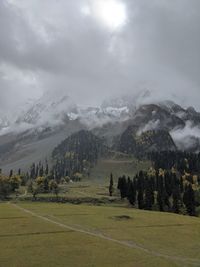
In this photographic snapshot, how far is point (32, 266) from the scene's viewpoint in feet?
193

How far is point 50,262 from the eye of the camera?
201ft

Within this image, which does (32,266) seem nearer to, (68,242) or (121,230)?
(68,242)

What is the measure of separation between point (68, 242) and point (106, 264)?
20.2m

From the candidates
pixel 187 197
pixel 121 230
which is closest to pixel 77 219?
pixel 121 230

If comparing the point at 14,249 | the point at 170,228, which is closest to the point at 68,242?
the point at 14,249

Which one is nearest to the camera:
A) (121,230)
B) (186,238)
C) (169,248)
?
(169,248)

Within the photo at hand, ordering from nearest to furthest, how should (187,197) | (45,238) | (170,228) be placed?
(45,238) → (170,228) → (187,197)

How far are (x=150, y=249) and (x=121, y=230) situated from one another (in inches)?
950

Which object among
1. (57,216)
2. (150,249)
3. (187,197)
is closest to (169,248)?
(150,249)

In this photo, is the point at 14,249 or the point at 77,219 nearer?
the point at 14,249

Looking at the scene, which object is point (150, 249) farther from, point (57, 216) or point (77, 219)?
point (57, 216)

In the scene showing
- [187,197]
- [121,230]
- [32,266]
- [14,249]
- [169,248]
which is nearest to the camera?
[32,266]

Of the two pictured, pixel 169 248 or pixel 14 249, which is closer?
pixel 14 249

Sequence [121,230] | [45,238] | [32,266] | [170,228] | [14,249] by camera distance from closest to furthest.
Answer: [32,266], [14,249], [45,238], [121,230], [170,228]
